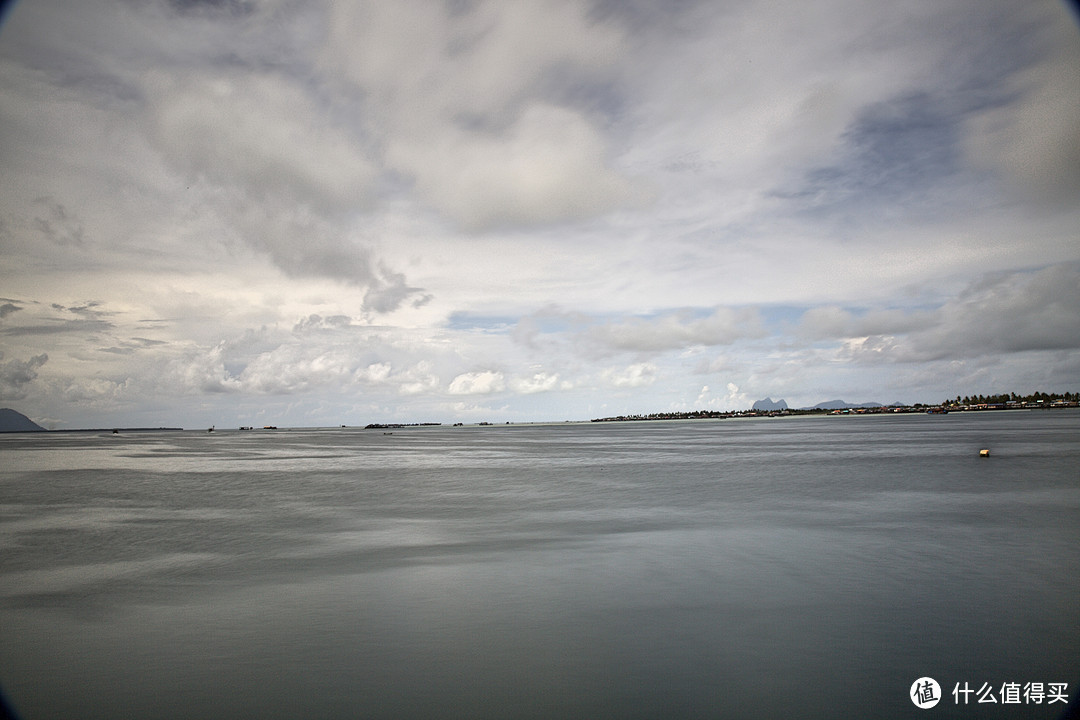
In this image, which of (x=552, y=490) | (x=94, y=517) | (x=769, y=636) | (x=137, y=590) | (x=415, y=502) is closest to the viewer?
(x=769, y=636)

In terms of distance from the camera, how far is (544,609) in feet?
40.2

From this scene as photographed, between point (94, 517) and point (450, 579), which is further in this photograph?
point (94, 517)

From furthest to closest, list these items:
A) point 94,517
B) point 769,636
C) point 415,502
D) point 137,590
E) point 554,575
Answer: point 415,502, point 94,517, point 554,575, point 137,590, point 769,636

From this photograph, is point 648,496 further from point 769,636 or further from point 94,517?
point 94,517

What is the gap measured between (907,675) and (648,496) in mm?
21353

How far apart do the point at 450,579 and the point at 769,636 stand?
7722mm

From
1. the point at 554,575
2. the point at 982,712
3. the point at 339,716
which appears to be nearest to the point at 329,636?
the point at 339,716

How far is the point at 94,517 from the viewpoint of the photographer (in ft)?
81.8

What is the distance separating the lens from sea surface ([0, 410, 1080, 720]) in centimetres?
851

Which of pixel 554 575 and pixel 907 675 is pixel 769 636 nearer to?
pixel 907 675

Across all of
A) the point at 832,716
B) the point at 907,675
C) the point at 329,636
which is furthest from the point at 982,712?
the point at 329,636

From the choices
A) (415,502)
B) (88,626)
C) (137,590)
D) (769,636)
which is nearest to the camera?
(769,636)

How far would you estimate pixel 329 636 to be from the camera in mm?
10719

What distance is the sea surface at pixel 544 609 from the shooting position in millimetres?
8508
